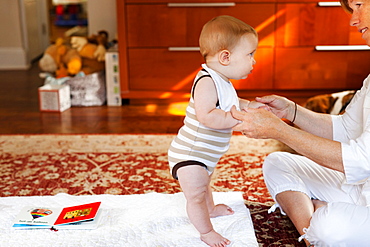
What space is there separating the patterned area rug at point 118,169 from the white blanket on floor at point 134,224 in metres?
0.09

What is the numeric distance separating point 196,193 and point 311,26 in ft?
7.05

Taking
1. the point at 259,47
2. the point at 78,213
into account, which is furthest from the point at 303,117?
the point at 259,47

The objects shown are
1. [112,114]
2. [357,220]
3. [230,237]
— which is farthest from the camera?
[112,114]

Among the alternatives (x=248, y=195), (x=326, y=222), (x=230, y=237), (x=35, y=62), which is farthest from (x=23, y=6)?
(x=326, y=222)

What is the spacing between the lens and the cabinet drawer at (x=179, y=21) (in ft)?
10.7

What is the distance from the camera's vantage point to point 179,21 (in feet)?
10.8

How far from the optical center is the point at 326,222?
1.35 m

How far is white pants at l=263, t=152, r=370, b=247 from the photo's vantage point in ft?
A: 4.36

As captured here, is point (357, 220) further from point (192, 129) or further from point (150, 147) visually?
point (150, 147)

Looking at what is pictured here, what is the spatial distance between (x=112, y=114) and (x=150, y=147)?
0.76 m

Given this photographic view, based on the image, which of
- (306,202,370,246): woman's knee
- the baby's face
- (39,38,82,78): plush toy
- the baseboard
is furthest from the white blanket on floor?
the baseboard

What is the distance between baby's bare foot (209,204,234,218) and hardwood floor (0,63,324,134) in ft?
3.72

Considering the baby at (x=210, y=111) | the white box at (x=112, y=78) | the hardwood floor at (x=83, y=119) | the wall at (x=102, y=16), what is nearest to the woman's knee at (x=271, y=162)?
the baby at (x=210, y=111)

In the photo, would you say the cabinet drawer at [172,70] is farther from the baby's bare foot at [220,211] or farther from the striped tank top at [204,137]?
the striped tank top at [204,137]
